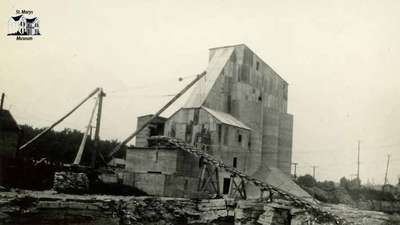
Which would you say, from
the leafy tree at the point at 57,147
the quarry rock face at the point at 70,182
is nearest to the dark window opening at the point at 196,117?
the quarry rock face at the point at 70,182

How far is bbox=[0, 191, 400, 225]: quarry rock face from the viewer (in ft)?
65.1

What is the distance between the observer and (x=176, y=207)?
2638 cm

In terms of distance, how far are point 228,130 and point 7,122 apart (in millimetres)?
19833

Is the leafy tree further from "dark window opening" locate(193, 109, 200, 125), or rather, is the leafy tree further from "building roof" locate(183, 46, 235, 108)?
"dark window opening" locate(193, 109, 200, 125)

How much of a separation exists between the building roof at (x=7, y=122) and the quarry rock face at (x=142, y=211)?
44.8 feet

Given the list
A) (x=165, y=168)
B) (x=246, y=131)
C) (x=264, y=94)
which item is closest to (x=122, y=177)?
(x=165, y=168)

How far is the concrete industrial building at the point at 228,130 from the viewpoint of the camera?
32.0 metres

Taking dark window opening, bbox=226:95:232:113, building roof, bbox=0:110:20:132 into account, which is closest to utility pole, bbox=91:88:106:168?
building roof, bbox=0:110:20:132

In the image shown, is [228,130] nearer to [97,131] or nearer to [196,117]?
[196,117]

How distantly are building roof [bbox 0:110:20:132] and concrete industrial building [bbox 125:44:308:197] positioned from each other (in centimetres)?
1093

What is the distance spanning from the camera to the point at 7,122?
35875 millimetres

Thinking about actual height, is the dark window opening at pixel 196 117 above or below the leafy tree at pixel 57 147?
above

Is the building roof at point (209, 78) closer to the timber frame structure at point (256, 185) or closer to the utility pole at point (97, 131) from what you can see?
the timber frame structure at point (256, 185)

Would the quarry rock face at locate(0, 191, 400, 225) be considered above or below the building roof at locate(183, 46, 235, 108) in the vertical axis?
below
